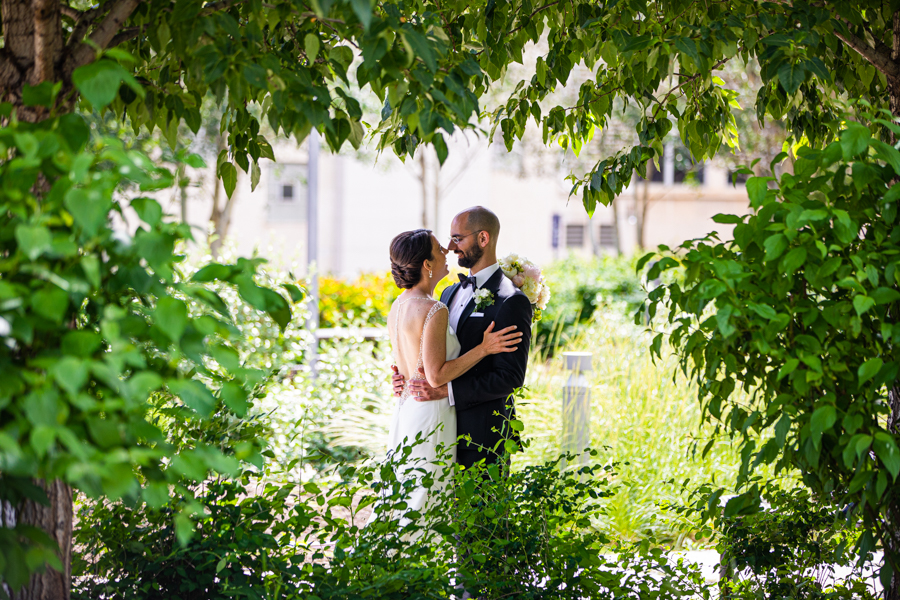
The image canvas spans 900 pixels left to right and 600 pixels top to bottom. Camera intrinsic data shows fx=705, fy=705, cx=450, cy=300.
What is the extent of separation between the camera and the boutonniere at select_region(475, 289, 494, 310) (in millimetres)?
3334

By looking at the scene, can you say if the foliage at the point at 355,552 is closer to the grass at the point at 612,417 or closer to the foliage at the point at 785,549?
the foliage at the point at 785,549

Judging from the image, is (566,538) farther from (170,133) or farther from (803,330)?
(170,133)

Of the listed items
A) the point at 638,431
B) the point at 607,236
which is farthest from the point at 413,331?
the point at 607,236

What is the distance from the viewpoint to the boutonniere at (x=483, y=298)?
10.9 feet

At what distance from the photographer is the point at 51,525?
1.64 m

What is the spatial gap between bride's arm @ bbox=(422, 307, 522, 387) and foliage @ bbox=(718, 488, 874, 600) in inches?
46.4

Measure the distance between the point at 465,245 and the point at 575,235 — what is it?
83.2ft

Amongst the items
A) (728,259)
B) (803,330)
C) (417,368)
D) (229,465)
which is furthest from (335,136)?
(417,368)

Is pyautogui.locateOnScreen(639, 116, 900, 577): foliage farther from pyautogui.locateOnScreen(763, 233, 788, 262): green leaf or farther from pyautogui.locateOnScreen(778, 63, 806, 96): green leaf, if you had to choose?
pyautogui.locateOnScreen(778, 63, 806, 96): green leaf

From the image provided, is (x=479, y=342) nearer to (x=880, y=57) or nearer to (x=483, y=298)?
(x=483, y=298)

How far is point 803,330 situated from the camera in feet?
6.21

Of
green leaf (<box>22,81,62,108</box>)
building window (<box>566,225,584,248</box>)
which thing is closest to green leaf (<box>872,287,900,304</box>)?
green leaf (<box>22,81,62,108</box>)

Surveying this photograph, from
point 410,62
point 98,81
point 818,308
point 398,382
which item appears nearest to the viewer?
point 98,81

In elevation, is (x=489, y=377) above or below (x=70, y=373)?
below
